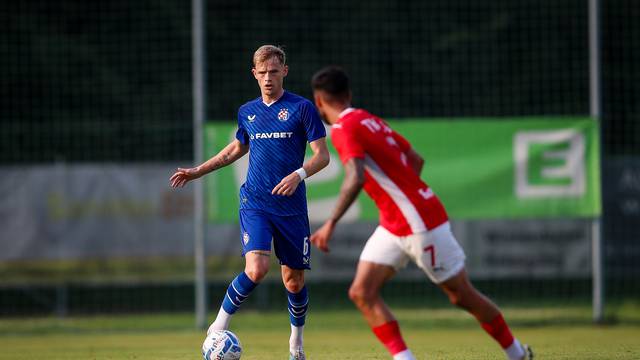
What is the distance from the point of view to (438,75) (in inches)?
763

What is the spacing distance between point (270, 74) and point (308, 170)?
2.89ft

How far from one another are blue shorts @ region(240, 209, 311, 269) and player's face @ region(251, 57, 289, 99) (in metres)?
0.98

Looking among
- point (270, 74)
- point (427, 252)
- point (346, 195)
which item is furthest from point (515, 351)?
point (270, 74)

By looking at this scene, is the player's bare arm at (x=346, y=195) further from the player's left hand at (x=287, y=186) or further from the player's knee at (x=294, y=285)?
the player's knee at (x=294, y=285)

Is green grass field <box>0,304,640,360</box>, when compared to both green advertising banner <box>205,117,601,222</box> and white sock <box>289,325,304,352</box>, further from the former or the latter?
green advertising banner <box>205,117,601,222</box>

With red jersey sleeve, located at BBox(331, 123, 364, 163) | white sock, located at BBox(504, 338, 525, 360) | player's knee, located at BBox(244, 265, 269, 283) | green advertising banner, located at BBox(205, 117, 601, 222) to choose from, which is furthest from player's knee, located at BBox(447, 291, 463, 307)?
green advertising banner, located at BBox(205, 117, 601, 222)

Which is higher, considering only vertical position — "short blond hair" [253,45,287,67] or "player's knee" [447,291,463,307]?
"short blond hair" [253,45,287,67]

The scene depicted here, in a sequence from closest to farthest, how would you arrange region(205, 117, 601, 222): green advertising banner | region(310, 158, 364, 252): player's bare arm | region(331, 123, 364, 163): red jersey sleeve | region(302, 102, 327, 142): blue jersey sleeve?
region(310, 158, 364, 252): player's bare arm
region(331, 123, 364, 163): red jersey sleeve
region(302, 102, 327, 142): blue jersey sleeve
region(205, 117, 601, 222): green advertising banner

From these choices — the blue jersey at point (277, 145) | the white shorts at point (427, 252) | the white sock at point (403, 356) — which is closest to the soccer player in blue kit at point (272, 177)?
→ the blue jersey at point (277, 145)

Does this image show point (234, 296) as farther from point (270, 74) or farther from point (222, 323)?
point (270, 74)

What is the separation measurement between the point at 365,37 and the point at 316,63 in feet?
3.43

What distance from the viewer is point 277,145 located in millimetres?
8555

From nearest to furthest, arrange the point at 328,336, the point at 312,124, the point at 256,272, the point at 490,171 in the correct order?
the point at 256,272 < the point at 312,124 < the point at 328,336 < the point at 490,171

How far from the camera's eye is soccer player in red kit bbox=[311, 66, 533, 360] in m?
7.14
